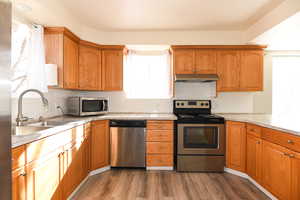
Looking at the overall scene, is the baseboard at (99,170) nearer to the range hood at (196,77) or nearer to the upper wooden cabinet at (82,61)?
the upper wooden cabinet at (82,61)

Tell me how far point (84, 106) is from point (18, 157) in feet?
5.37

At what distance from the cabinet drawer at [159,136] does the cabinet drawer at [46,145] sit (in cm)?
126

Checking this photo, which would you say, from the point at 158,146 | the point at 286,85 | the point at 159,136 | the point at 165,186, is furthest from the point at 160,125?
the point at 286,85

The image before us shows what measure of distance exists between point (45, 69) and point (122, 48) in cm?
137

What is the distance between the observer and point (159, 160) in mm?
2953

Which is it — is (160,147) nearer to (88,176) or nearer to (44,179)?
(88,176)

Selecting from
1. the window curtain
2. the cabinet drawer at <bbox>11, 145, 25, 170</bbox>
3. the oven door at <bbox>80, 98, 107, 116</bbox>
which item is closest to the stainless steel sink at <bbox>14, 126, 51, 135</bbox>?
the window curtain

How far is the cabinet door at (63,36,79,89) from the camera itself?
261 centimetres

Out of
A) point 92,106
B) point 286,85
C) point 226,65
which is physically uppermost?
point 226,65

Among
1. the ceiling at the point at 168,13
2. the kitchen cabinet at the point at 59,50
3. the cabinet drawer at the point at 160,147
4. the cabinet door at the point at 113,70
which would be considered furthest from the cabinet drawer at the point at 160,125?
the ceiling at the point at 168,13

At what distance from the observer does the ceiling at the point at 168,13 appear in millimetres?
2455

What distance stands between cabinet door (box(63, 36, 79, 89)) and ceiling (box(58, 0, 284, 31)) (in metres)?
0.50

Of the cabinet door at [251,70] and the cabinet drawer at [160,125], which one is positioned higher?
the cabinet door at [251,70]

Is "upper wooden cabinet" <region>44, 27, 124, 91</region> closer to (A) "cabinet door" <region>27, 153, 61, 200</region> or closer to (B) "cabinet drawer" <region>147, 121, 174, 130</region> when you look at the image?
(B) "cabinet drawer" <region>147, 121, 174, 130</region>
